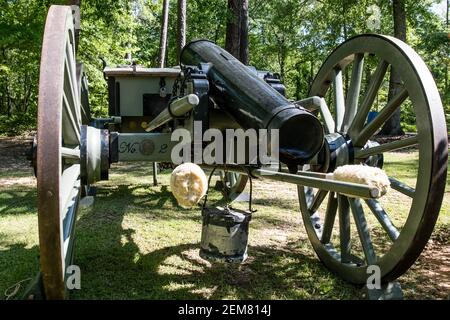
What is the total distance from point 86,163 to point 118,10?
10.3m

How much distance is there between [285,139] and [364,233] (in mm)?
862

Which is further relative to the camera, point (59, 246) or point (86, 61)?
point (86, 61)

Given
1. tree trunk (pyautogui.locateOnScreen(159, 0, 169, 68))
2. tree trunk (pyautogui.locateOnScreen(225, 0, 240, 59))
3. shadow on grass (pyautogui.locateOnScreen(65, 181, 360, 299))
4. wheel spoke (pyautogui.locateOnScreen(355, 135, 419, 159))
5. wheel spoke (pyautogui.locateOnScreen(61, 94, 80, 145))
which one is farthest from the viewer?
tree trunk (pyautogui.locateOnScreen(225, 0, 240, 59))

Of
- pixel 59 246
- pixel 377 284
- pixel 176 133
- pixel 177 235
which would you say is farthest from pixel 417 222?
pixel 177 235

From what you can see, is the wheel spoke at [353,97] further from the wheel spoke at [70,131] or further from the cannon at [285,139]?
the wheel spoke at [70,131]

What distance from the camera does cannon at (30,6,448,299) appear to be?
202 centimetres

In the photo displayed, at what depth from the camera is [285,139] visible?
2.51m

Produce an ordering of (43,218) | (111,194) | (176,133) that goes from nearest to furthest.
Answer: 1. (43,218)
2. (176,133)
3. (111,194)

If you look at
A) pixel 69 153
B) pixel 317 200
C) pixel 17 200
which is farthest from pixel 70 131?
pixel 17 200

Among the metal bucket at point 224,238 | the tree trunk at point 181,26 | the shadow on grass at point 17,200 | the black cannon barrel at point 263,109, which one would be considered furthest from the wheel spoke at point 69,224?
the tree trunk at point 181,26

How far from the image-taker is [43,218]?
1.95 metres

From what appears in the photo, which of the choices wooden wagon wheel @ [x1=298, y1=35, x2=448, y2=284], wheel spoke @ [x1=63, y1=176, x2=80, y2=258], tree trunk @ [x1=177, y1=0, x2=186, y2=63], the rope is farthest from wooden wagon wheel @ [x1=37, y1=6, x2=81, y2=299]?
tree trunk @ [x1=177, y1=0, x2=186, y2=63]

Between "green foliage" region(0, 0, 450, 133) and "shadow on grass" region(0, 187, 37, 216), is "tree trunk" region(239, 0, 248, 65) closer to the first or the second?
"green foliage" region(0, 0, 450, 133)

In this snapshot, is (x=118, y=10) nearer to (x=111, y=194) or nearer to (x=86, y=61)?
(x=86, y=61)
